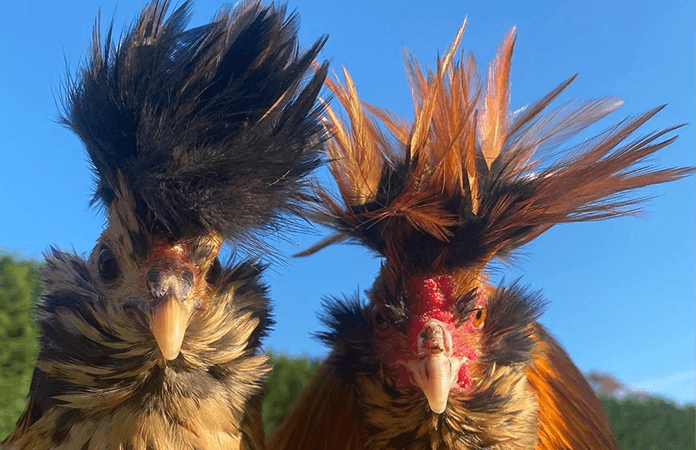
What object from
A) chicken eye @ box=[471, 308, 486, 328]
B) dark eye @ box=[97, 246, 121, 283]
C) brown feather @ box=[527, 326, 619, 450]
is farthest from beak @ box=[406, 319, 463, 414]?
dark eye @ box=[97, 246, 121, 283]

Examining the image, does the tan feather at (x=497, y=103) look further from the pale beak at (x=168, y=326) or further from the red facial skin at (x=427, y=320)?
the pale beak at (x=168, y=326)

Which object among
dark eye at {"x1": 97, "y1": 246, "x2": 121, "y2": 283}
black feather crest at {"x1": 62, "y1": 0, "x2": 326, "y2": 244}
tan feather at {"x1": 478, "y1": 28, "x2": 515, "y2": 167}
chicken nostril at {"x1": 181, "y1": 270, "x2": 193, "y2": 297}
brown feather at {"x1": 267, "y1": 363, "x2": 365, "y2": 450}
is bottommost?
Result: brown feather at {"x1": 267, "y1": 363, "x2": 365, "y2": 450}

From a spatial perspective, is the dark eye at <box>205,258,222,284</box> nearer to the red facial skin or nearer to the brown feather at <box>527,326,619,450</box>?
the red facial skin

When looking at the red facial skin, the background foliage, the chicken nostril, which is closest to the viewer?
the chicken nostril

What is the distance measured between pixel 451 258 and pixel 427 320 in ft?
0.73

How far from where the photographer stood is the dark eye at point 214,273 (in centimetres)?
155

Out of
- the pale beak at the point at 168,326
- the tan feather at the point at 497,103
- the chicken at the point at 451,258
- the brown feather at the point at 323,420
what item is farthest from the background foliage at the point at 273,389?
the tan feather at the point at 497,103

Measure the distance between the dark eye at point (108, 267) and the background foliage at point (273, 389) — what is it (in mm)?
1035

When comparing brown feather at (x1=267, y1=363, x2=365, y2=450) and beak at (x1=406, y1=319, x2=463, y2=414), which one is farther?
brown feather at (x1=267, y1=363, x2=365, y2=450)

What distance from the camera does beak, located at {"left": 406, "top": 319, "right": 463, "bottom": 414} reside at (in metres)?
1.44

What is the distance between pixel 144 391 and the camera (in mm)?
1387

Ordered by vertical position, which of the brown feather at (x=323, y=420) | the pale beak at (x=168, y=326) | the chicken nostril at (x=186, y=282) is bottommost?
the brown feather at (x=323, y=420)

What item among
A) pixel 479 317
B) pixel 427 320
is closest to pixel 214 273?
pixel 427 320

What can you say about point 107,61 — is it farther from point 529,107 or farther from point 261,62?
point 529,107
